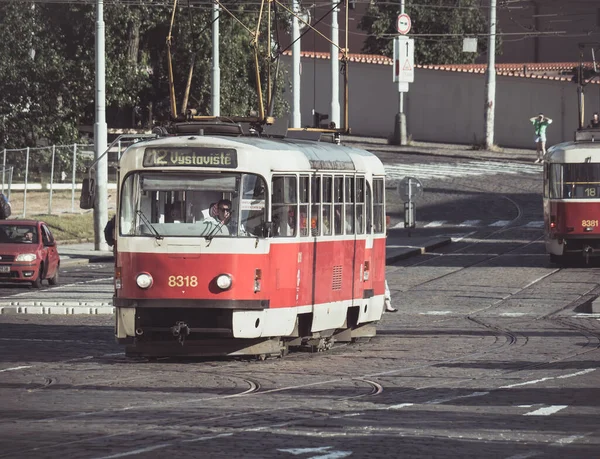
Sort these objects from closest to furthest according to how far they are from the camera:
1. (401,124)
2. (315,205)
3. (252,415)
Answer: (252,415)
(315,205)
(401,124)

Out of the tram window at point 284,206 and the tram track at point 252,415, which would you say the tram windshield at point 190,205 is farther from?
the tram track at point 252,415

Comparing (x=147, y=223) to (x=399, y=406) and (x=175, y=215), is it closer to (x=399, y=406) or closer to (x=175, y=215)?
(x=175, y=215)

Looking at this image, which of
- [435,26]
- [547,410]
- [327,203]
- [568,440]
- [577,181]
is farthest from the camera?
[435,26]

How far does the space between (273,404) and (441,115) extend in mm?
57504

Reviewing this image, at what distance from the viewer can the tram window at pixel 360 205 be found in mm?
20984

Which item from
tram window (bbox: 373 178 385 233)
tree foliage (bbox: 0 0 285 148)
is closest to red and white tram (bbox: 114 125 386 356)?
tram window (bbox: 373 178 385 233)

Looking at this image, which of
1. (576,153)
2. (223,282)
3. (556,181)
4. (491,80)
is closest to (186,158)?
(223,282)

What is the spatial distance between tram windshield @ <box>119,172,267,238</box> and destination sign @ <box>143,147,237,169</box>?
0.12 m

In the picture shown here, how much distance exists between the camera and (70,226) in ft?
155

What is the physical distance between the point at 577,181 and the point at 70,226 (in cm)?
1698

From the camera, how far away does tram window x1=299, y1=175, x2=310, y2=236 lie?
19156 millimetres

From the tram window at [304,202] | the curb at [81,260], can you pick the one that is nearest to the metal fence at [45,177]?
the curb at [81,260]

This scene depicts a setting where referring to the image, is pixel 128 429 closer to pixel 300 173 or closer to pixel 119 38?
pixel 300 173

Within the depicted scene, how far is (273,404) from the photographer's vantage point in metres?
14.3
